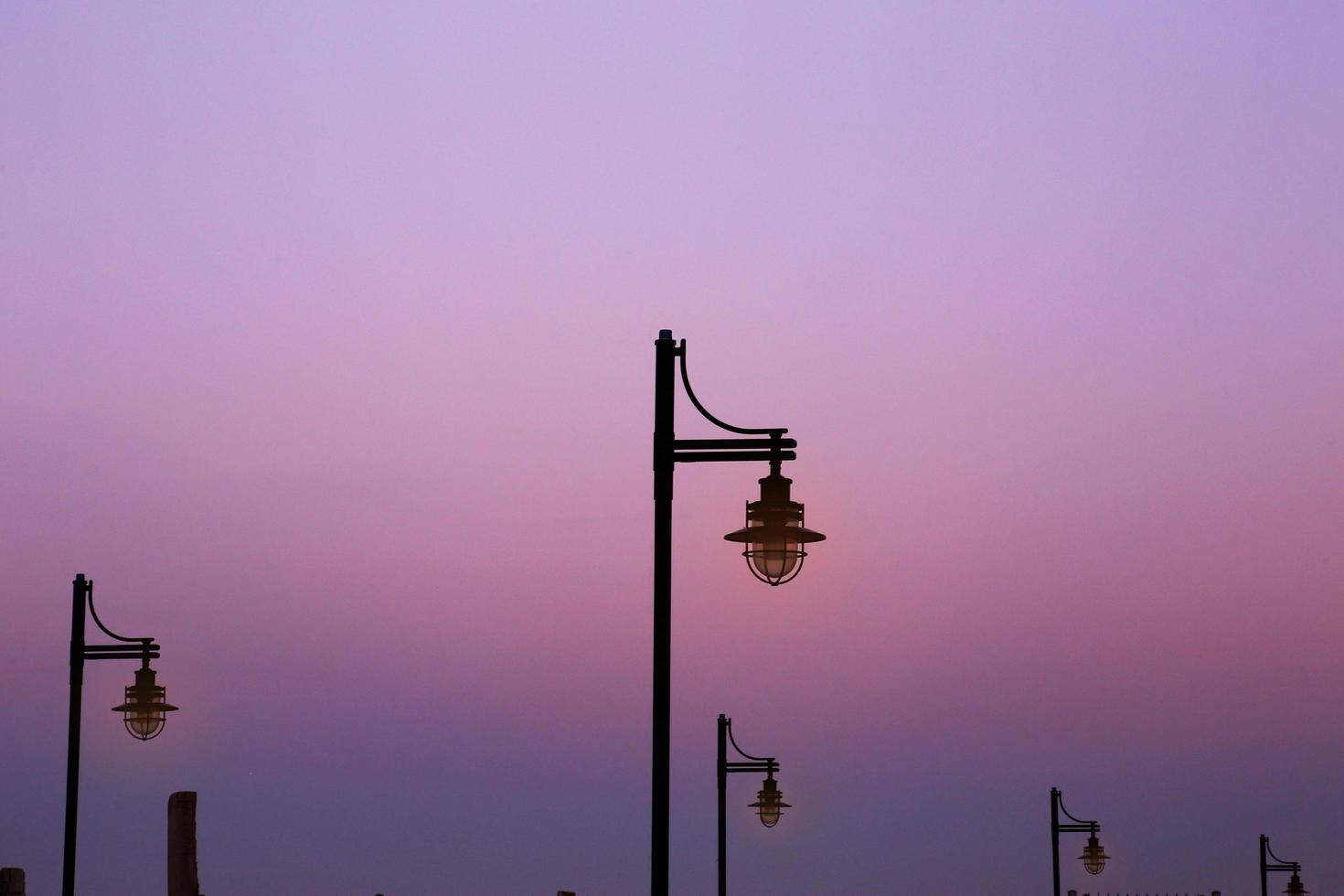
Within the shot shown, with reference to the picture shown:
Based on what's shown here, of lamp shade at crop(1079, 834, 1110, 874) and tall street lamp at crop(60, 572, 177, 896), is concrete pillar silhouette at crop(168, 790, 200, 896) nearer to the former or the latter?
tall street lamp at crop(60, 572, 177, 896)

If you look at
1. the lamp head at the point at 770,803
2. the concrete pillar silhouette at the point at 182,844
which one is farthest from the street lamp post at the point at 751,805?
the concrete pillar silhouette at the point at 182,844

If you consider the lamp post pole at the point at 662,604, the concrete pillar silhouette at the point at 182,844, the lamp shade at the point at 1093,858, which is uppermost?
the lamp post pole at the point at 662,604

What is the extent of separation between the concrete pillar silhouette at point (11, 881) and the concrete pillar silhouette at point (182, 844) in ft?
20.9

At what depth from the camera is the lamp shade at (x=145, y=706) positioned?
71.7 feet

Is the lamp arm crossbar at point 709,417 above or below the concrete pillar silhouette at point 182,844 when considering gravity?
above

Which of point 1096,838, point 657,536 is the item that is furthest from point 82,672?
point 1096,838

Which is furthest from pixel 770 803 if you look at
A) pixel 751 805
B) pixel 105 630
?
pixel 105 630

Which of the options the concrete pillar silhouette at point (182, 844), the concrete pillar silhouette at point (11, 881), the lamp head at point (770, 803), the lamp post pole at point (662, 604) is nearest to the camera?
the lamp post pole at point (662, 604)

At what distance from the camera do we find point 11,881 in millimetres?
20281

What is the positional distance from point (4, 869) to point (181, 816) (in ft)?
21.5

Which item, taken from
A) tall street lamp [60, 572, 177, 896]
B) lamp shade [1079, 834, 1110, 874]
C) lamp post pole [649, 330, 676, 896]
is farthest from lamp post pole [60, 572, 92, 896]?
lamp shade [1079, 834, 1110, 874]

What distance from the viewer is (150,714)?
21.9m

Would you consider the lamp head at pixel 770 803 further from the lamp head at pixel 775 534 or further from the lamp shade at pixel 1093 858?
the lamp head at pixel 775 534

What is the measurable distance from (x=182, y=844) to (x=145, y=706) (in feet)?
24.6
